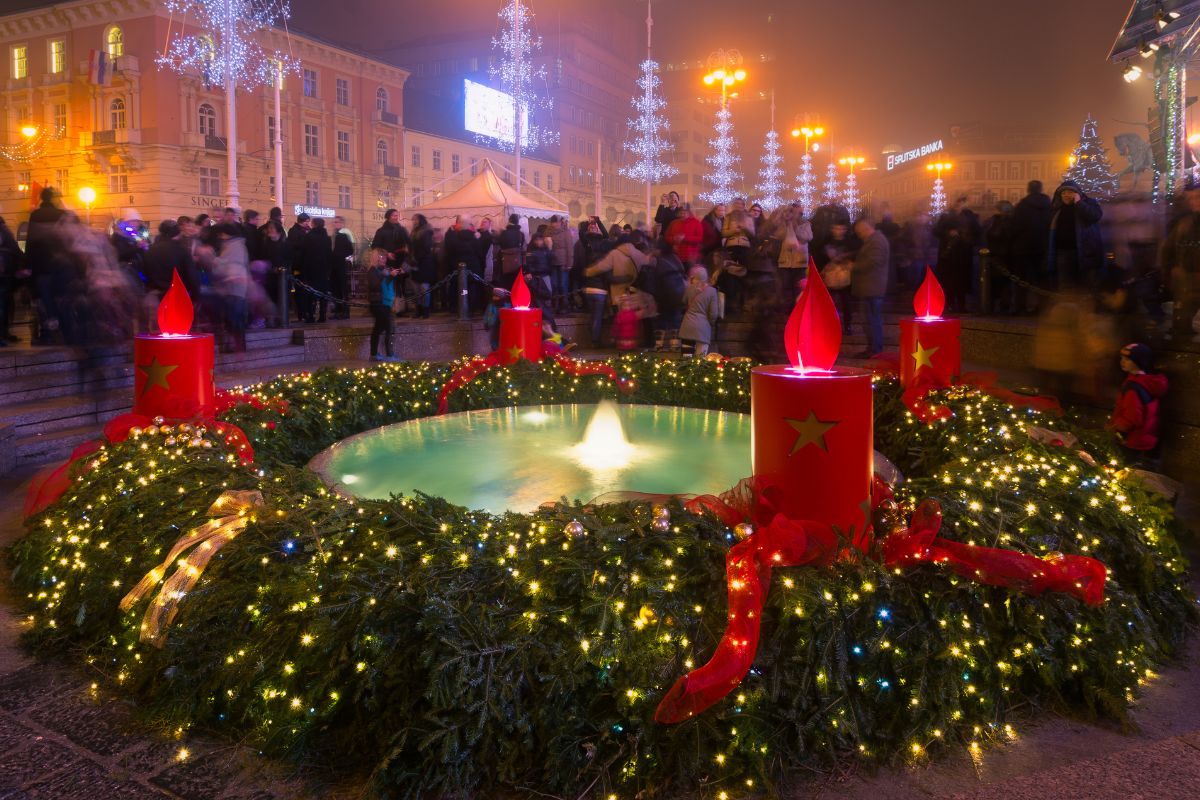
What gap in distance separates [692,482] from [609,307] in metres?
9.10

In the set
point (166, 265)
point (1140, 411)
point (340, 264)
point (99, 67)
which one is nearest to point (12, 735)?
point (1140, 411)

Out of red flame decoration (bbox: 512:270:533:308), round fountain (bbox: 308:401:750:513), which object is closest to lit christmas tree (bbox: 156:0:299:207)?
red flame decoration (bbox: 512:270:533:308)

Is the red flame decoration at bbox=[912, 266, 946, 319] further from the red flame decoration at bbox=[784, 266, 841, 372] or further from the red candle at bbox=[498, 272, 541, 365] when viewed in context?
the red flame decoration at bbox=[784, 266, 841, 372]

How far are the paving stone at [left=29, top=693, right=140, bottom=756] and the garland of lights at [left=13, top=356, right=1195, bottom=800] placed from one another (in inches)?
4.4

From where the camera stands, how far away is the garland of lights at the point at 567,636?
261 centimetres

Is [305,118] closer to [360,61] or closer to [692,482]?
[360,61]

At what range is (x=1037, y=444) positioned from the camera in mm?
4645

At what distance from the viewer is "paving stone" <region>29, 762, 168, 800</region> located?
2.54 metres

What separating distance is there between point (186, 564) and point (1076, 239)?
1039 centimetres

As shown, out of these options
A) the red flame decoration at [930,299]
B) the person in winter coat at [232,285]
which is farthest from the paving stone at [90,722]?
the person in winter coat at [232,285]

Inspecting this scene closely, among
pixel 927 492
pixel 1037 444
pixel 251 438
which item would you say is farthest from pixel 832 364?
pixel 251 438

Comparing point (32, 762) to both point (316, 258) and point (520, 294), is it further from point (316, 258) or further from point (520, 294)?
point (316, 258)

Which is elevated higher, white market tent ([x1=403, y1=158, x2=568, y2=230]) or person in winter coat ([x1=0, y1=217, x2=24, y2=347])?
white market tent ([x1=403, y1=158, x2=568, y2=230])

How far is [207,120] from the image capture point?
38.6 meters
